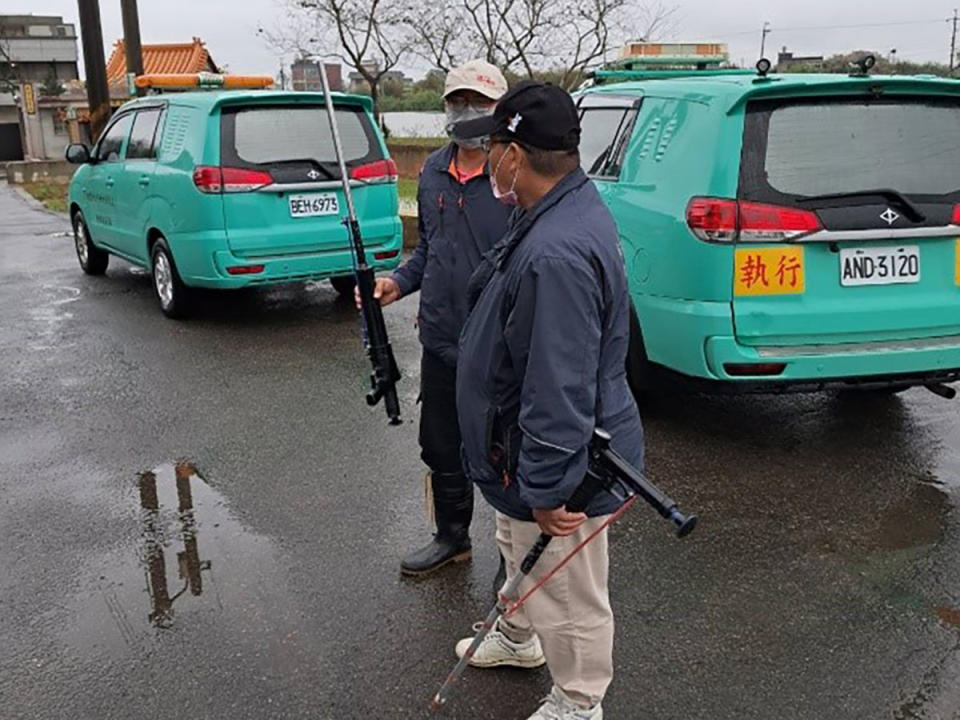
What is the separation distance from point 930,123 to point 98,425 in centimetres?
447

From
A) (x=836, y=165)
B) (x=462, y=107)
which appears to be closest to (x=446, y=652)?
(x=462, y=107)

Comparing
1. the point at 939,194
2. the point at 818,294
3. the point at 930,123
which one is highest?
the point at 930,123

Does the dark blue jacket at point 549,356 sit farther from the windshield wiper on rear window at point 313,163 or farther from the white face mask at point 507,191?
the windshield wiper on rear window at point 313,163

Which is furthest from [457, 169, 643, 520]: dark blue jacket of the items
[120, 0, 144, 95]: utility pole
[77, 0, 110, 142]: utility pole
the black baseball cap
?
[120, 0, 144, 95]: utility pole

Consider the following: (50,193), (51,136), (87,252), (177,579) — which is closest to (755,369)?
(177,579)

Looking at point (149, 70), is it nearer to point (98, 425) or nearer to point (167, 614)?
point (98, 425)

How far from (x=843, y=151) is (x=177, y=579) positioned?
328 cm

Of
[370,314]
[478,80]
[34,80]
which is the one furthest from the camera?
[34,80]

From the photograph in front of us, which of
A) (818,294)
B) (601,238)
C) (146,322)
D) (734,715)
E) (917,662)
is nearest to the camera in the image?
(601,238)

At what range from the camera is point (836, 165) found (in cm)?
422

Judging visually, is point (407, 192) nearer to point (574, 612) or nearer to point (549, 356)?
point (574, 612)

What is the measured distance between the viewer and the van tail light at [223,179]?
6859 millimetres

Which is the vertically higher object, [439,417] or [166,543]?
[439,417]

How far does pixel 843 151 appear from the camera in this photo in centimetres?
423
